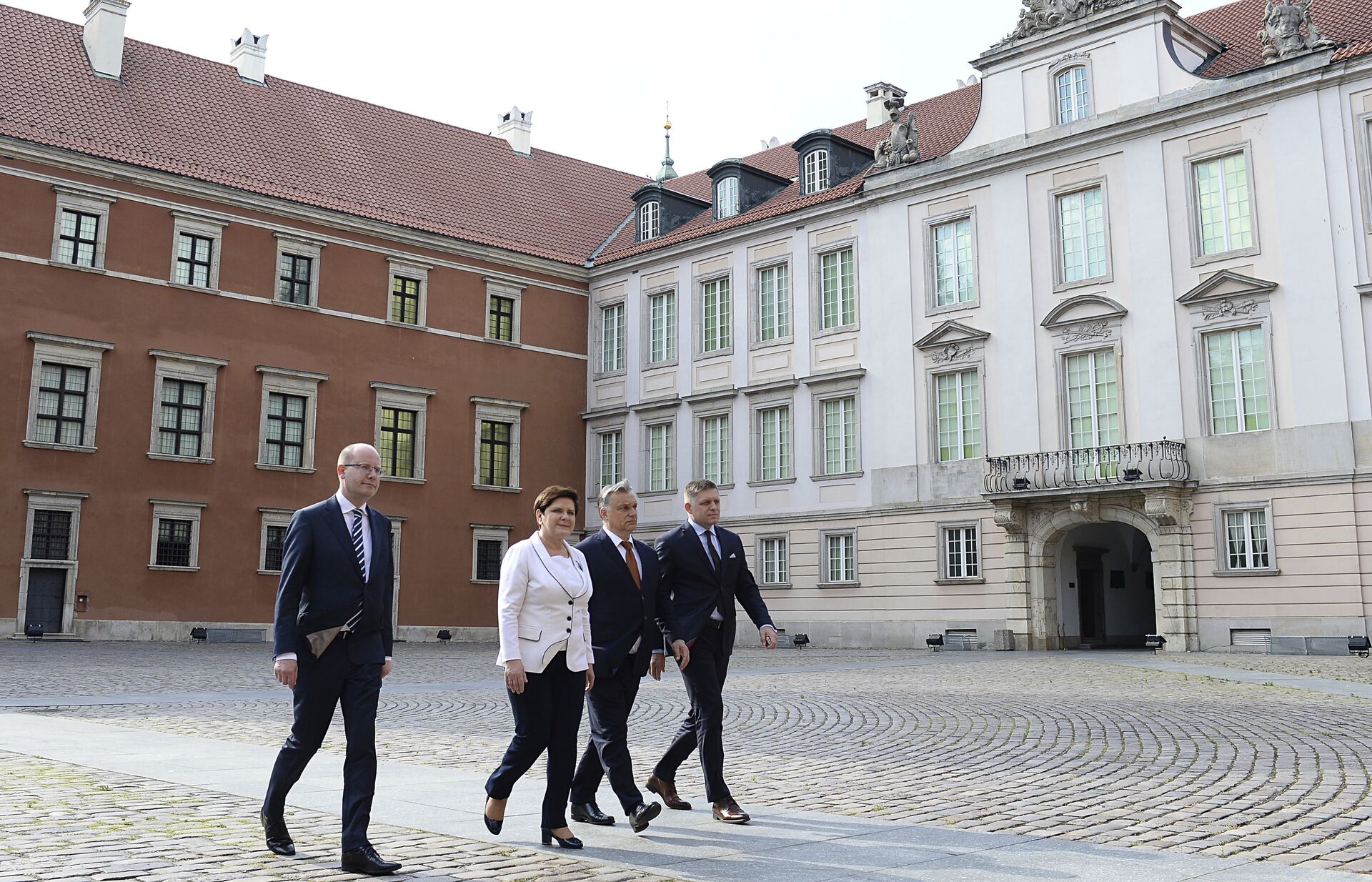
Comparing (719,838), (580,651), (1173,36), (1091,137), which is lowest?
(719,838)

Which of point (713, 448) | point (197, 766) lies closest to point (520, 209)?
point (713, 448)

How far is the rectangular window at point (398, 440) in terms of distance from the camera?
3612 centimetres

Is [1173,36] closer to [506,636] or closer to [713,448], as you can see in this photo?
[713,448]

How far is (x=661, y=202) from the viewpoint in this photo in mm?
40438

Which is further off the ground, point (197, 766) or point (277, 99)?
point (277, 99)

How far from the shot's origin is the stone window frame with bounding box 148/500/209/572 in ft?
104

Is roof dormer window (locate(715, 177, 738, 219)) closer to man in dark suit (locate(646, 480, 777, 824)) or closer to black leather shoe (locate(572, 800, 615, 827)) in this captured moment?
man in dark suit (locate(646, 480, 777, 824))

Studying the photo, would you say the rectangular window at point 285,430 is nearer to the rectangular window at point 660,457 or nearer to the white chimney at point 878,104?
the rectangular window at point 660,457

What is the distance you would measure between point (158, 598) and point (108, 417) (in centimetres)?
470

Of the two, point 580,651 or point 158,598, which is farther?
point 158,598

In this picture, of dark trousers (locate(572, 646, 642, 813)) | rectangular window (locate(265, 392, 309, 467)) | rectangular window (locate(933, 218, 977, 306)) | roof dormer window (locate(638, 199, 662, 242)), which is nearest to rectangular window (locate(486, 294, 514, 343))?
roof dormer window (locate(638, 199, 662, 242))

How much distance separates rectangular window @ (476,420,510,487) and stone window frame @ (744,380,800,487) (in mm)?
7755

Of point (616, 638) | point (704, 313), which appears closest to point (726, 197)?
point (704, 313)

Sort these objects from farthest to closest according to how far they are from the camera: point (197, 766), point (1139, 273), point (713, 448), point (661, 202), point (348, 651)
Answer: point (661, 202) → point (713, 448) → point (1139, 273) → point (197, 766) → point (348, 651)
